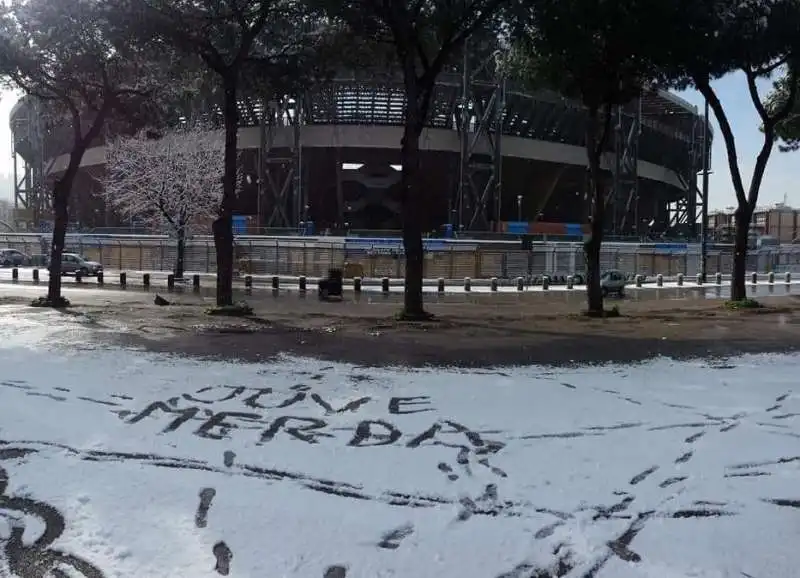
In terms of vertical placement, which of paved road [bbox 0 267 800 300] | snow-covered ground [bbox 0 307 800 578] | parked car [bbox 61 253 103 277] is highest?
parked car [bbox 61 253 103 277]

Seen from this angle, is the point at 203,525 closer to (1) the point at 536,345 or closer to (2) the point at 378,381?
(2) the point at 378,381

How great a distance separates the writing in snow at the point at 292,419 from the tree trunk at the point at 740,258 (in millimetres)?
17011

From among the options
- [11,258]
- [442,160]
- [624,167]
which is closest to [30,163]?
[11,258]

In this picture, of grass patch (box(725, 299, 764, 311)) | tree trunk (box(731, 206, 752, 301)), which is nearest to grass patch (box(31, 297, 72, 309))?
grass patch (box(725, 299, 764, 311))

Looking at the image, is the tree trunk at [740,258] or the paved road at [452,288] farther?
the paved road at [452,288]

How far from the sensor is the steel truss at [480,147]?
184ft

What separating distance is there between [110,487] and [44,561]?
0.96m

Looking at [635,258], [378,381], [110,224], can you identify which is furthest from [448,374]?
[110,224]

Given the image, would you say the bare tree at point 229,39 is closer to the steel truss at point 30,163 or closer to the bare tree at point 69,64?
the bare tree at point 69,64

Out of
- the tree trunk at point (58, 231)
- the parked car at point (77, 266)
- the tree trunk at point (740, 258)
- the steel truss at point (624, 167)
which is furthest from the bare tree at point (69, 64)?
the steel truss at point (624, 167)

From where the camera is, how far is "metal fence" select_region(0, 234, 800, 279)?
42.5 metres

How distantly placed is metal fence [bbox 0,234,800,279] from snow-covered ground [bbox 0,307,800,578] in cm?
3287

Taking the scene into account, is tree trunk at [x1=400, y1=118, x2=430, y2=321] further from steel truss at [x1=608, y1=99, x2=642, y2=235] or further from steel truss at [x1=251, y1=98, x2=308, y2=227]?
steel truss at [x1=608, y1=99, x2=642, y2=235]

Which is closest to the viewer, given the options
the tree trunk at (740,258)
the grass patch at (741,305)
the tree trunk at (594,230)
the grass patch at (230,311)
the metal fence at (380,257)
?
the grass patch at (230,311)
